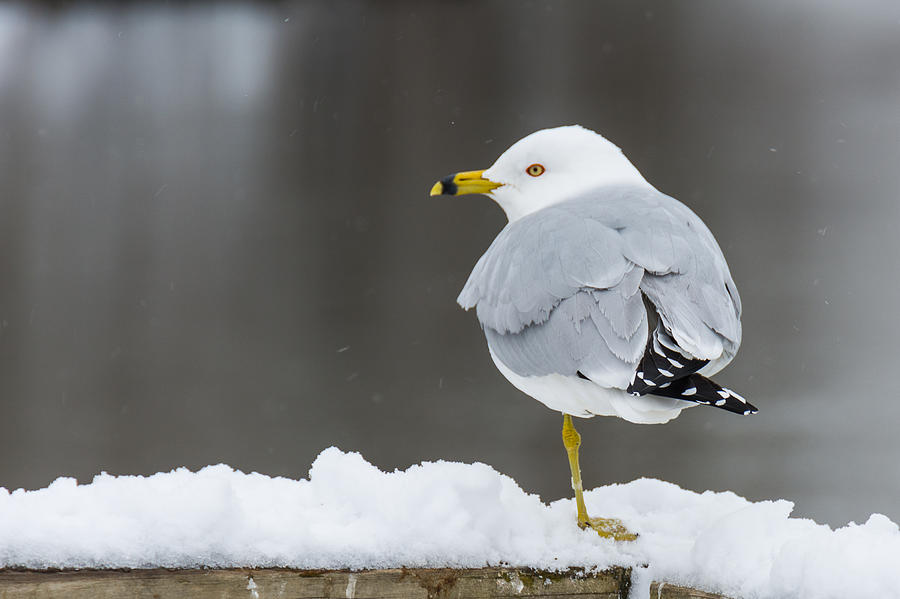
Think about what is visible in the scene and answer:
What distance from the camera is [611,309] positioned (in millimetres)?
746

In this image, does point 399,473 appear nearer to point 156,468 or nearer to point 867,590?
point 867,590

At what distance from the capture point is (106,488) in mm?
720

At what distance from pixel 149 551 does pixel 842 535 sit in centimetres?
53

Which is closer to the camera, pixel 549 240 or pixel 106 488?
pixel 106 488

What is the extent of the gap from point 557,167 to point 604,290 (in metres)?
0.30

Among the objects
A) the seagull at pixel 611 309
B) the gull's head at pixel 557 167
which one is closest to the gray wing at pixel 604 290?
the seagull at pixel 611 309

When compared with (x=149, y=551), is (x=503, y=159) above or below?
above

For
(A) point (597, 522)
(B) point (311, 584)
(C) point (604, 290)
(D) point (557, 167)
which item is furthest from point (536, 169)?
(B) point (311, 584)

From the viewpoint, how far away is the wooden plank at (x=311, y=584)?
616 millimetres

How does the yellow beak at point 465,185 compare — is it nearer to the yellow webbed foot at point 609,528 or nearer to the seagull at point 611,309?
the seagull at point 611,309

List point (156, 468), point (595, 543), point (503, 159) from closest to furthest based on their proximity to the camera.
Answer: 1. point (595, 543)
2. point (503, 159)
3. point (156, 468)

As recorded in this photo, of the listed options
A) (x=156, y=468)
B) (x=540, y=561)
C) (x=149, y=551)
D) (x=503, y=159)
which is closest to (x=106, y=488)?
(x=149, y=551)

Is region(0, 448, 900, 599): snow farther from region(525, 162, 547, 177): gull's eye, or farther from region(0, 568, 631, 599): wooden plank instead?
region(525, 162, 547, 177): gull's eye

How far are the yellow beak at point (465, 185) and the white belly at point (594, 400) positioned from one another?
0.27 metres
